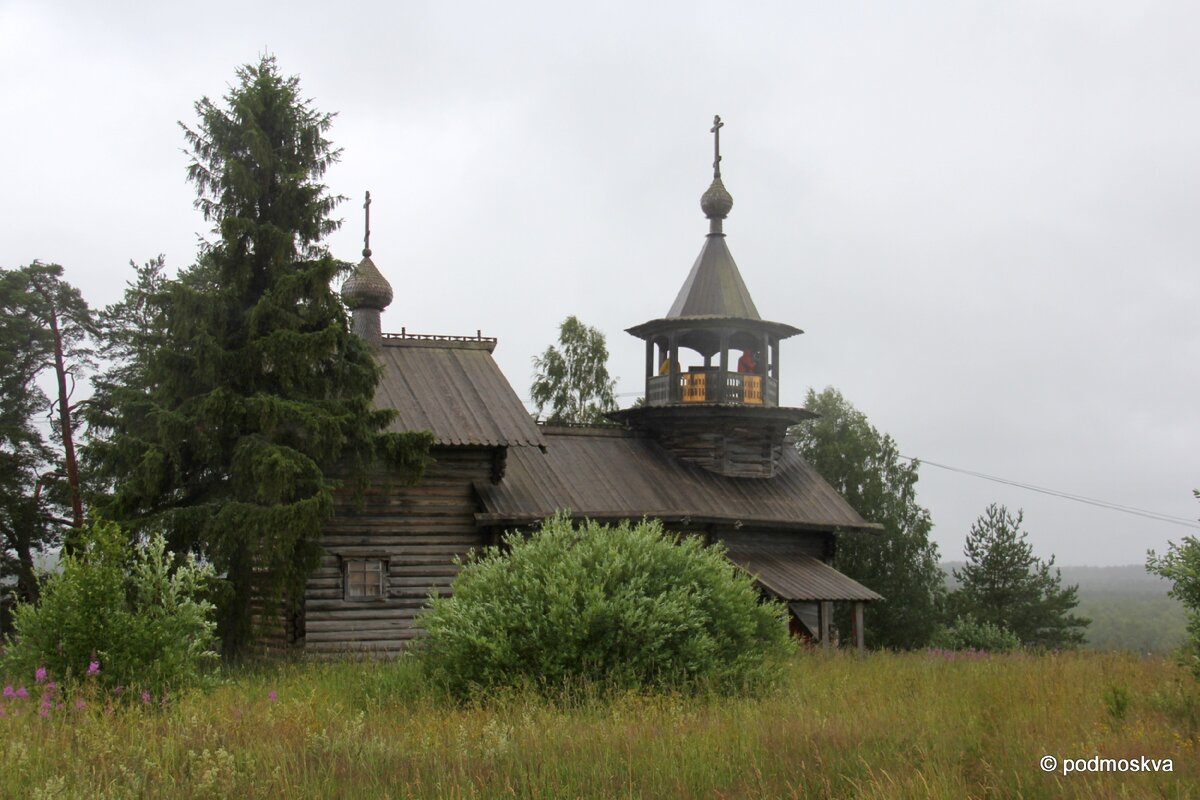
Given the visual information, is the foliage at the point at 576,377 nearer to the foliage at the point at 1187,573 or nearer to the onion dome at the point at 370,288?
the onion dome at the point at 370,288

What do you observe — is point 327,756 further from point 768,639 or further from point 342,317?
point 342,317

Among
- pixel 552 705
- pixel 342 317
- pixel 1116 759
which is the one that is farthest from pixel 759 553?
pixel 1116 759

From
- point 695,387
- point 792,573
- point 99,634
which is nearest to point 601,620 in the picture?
point 99,634

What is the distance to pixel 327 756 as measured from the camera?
9094 millimetres

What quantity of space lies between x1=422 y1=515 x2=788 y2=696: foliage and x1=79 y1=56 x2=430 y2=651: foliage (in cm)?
465

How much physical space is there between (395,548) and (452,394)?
3.57 m

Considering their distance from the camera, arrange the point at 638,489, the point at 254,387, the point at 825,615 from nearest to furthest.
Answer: the point at 254,387
the point at 638,489
the point at 825,615

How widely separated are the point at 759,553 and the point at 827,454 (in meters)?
10.6

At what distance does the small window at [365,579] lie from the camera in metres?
21.2

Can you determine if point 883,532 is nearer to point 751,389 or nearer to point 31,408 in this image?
point 751,389

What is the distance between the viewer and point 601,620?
12922 millimetres

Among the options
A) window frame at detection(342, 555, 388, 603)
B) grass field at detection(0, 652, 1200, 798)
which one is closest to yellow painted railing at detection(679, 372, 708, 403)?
window frame at detection(342, 555, 388, 603)

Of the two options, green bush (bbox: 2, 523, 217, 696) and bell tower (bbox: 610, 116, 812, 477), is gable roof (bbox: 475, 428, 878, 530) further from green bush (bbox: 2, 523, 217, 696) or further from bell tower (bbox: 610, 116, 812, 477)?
green bush (bbox: 2, 523, 217, 696)

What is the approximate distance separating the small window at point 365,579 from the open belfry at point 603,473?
0.07 ft
